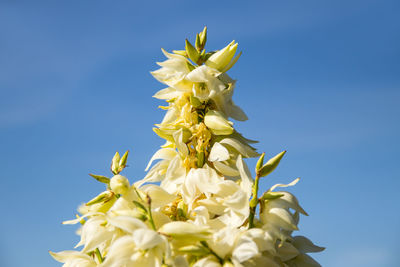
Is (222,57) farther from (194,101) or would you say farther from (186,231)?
(186,231)

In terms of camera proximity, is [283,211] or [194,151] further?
[194,151]

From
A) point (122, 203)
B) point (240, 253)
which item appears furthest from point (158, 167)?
point (240, 253)

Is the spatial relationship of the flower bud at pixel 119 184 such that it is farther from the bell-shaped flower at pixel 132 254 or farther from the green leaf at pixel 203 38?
the green leaf at pixel 203 38

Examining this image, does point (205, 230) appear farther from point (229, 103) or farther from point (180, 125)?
point (229, 103)

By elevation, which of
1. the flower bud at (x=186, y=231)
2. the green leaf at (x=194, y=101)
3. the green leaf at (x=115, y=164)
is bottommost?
the flower bud at (x=186, y=231)

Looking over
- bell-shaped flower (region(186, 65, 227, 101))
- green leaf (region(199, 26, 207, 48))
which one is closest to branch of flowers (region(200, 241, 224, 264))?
bell-shaped flower (region(186, 65, 227, 101))

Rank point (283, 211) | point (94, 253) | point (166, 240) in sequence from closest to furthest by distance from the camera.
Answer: point (166, 240) → point (283, 211) → point (94, 253)

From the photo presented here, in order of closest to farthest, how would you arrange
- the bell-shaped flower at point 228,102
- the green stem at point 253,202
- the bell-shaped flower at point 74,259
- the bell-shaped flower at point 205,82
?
the green stem at point 253,202
the bell-shaped flower at point 74,259
the bell-shaped flower at point 205,82
the bell-shaped flower at point 228,102

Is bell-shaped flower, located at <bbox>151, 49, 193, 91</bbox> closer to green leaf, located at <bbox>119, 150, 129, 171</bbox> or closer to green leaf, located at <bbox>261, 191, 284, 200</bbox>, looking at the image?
green leaf, located at <bbox>119, 150, 129, 171</bbox>

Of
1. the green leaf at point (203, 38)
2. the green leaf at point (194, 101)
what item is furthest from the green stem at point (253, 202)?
the green leaf at point (203, 38)
